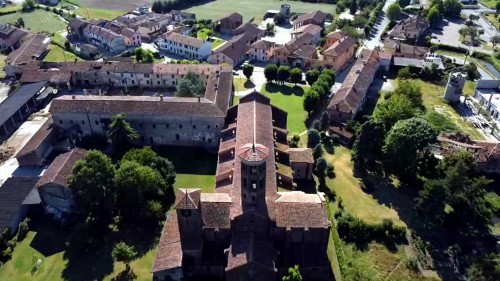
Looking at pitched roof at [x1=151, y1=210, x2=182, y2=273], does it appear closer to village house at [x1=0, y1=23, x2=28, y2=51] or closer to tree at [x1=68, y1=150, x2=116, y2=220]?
tree at [x1=68, y1=150, x2=116, y2=220]

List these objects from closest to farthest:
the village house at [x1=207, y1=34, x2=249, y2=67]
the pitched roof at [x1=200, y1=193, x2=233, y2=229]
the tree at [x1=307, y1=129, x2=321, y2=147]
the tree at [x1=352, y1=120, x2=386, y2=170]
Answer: the pitched roof at [x1=200, y1=193, x2=233, y2=229]
the tree at [x1=352, y1=120, x2=386, y2=170]
the tree at [x1=307, y1=129, x2=321, y2=147]
the village house at [x1=207, y1=34, x2=249, y2=67]

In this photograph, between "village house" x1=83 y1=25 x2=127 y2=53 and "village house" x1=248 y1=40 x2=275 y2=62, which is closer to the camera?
"village house" x1=248 y1=40 x2=275 y2=62

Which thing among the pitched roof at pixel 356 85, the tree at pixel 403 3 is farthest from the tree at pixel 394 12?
the pitched roof at pixel 356 85

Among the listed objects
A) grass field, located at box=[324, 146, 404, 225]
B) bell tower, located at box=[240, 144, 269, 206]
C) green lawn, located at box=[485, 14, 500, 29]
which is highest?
bell tower, located at box=[240, 144, 269, 206]

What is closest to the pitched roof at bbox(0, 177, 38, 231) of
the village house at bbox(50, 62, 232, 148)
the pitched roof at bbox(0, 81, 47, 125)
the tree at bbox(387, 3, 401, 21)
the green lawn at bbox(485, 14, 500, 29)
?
the village house at bbox(50, 62, 232, 148)

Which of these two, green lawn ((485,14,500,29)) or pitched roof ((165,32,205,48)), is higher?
pitched roof ((165,32,205,48))

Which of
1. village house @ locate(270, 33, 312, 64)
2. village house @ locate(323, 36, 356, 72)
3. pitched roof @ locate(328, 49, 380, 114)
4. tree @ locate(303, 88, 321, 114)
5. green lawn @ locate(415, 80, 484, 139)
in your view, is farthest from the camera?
village house @ locate(270, 33, 312, 64)

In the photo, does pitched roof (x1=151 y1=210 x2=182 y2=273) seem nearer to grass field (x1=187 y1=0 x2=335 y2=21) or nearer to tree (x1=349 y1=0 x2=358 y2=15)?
grass field (x1=187 y1=0 x2=335 y2=21)
